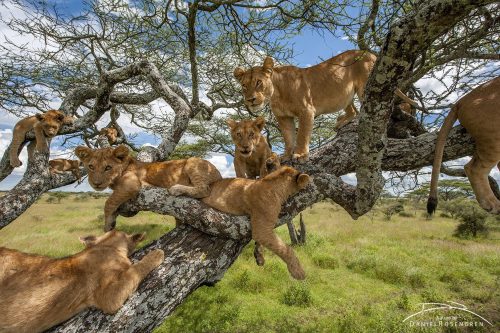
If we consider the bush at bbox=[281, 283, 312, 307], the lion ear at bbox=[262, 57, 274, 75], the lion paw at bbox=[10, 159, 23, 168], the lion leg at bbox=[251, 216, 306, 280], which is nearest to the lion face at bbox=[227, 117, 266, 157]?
the lion ear at bbox=[262, 57, 274, 75]

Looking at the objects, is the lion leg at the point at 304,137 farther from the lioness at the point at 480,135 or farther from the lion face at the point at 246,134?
the lioness at the point at 480,135

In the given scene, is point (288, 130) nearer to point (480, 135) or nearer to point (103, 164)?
point (480, 135)

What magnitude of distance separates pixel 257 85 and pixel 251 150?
1.06m

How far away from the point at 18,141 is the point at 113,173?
3.21 m

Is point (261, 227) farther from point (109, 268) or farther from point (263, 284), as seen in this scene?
point (263, 284)

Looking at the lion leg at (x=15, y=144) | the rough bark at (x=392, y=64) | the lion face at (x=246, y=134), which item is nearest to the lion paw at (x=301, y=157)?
the lion face at (x=246, y=134)

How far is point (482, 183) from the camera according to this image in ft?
13.9

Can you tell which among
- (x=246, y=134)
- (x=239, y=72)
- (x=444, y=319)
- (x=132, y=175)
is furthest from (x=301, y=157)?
(x=444, y=319)

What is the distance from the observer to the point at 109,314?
2717 millimetres

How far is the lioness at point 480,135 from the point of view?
12.2 ft

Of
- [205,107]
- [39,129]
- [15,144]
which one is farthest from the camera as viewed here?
[205,107]

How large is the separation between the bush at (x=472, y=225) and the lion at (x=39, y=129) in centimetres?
2475

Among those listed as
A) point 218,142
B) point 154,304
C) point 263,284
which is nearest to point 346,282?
point 263,284

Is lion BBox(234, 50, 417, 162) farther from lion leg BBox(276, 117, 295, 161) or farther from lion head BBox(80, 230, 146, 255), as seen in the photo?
A: lion head BBox(80, 230, 146, 255)
